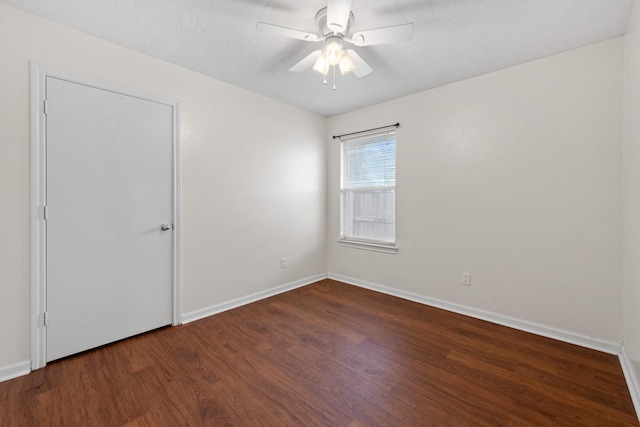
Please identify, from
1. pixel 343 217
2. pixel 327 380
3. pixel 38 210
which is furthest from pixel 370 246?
pixel 38 210

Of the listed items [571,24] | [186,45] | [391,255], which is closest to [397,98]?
[571,24]

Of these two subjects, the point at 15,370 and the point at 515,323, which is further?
the point at 515,323

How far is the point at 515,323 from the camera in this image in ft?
8.28

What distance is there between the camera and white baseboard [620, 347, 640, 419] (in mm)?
1558

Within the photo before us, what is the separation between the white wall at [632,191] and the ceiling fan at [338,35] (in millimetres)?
1481

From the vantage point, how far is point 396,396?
1.65 metres

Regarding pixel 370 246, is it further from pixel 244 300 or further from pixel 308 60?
pixel 308 60

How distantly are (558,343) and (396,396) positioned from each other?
163cm

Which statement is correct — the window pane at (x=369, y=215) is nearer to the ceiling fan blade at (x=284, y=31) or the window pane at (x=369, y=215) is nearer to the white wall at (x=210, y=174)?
the white wall at (x=210, y=174)

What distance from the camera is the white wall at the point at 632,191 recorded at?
166 cm

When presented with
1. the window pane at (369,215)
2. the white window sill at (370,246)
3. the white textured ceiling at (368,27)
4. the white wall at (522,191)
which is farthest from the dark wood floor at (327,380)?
the white textured ceiling at (368,27)

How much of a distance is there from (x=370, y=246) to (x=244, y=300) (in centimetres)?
172

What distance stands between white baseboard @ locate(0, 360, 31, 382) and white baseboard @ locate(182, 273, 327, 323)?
1026 mm

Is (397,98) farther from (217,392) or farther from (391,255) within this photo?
(217,392)
